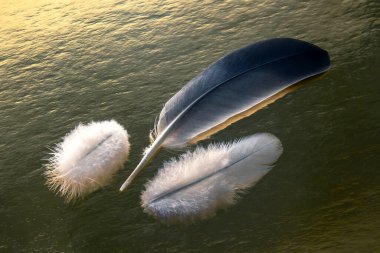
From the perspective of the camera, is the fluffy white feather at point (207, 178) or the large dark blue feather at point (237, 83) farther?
the large dark blue feather at point (237, 83)

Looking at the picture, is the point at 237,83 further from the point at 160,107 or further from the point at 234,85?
the point at 160,107

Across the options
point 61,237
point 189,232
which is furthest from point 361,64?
point 61,237

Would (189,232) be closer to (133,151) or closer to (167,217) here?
(167,217)

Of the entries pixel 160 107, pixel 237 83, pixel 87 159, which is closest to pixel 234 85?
pixel 237 83

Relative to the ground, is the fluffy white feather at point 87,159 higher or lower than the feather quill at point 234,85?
lower

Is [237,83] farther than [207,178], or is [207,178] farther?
[237,83]

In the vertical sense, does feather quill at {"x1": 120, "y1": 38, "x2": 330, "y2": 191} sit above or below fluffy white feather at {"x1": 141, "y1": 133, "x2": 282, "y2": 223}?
above
